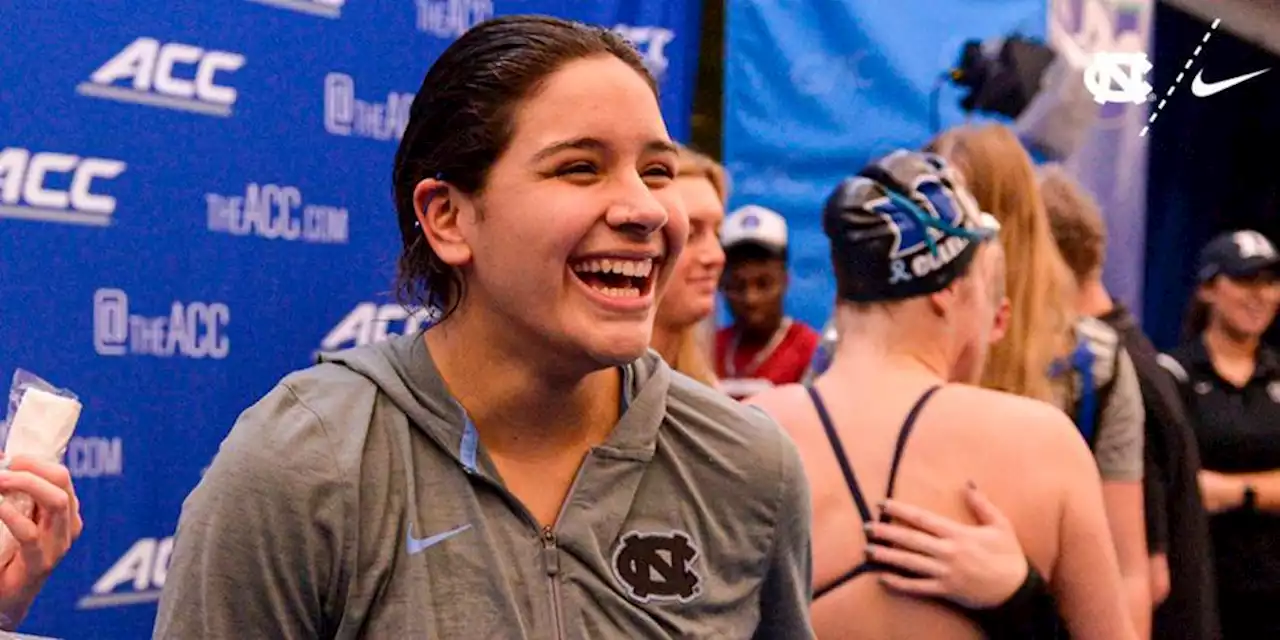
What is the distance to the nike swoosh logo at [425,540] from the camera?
1.62 meters

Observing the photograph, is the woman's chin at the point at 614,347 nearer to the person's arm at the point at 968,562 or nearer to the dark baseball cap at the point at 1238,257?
the person's arm at the point at 968,562

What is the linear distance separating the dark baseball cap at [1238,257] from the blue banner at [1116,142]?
27 centimetres

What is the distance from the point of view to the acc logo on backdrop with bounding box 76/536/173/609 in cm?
287

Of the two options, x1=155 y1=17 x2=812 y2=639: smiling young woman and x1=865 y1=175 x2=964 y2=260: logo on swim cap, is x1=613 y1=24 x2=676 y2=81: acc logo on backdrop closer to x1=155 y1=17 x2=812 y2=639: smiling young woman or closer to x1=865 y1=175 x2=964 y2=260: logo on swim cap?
x1=865 y1=175 x2=964 y2=260: logo on swim cap

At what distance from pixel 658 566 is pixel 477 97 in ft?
1.93

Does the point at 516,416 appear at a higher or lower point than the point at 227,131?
lower

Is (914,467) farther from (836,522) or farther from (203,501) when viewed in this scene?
(203,501)

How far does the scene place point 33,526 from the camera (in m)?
1.99

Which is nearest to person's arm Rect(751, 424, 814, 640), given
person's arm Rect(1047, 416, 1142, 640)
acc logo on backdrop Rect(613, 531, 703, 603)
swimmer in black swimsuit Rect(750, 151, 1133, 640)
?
acc logo on backdrop Rect(613, 531, 703, 603)

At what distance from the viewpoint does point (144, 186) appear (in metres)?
2.93

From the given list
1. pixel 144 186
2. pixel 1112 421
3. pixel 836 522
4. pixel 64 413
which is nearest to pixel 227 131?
pixel 144 186

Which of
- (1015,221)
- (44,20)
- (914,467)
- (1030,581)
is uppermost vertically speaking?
(44,20)

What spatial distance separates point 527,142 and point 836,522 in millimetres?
1086

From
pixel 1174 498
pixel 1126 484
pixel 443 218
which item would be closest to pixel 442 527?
pixel 443 218
